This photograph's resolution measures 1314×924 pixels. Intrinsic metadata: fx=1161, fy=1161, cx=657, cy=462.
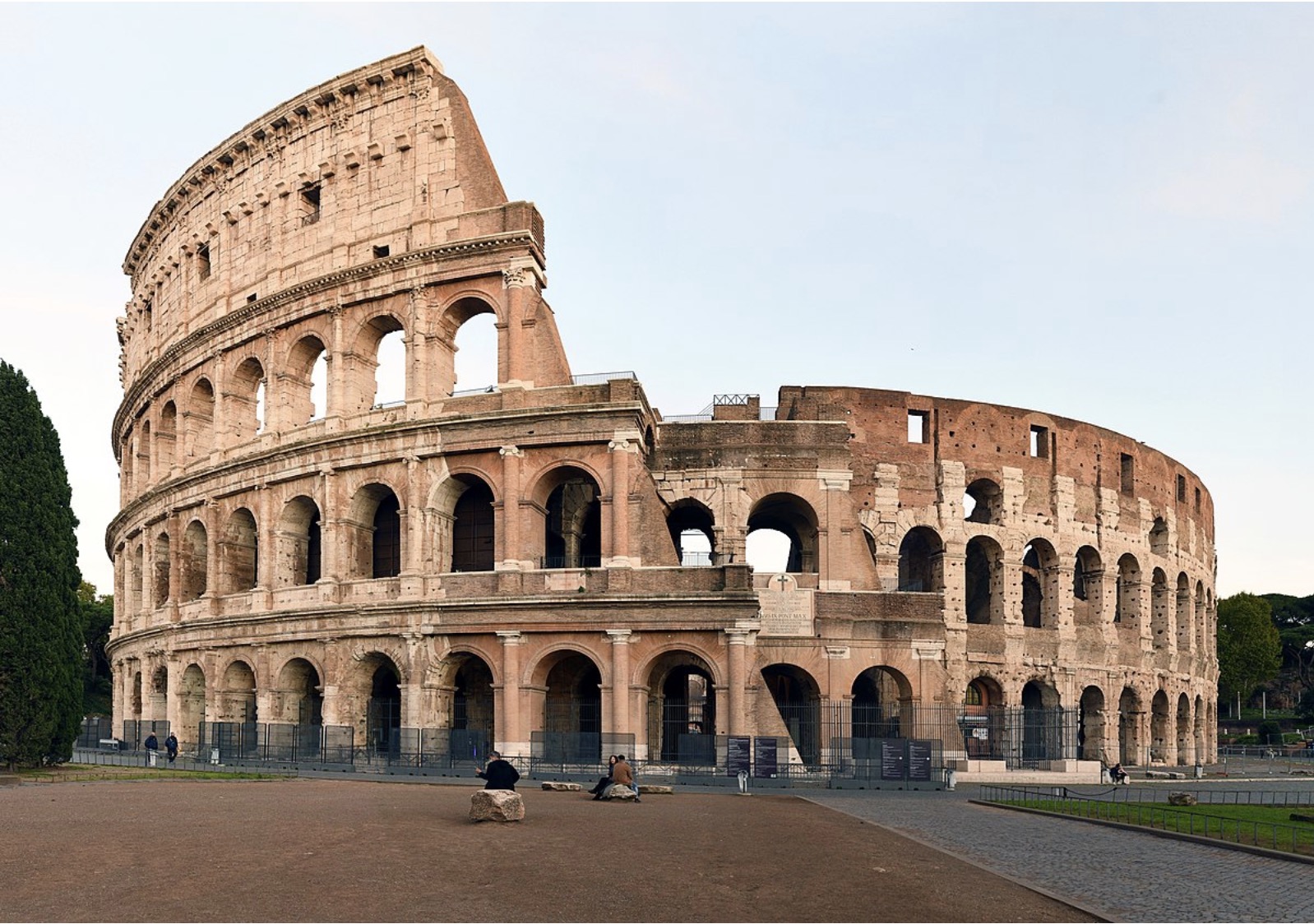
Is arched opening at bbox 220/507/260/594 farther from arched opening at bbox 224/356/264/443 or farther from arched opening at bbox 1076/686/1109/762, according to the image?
arched opening at bbox 1076/686/1109/762

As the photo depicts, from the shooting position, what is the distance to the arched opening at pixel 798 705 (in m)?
28.2

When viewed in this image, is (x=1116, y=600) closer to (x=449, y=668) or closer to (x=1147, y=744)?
(x=1147, y=744)

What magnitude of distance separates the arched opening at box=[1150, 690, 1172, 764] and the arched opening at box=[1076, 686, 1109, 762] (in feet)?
14.6

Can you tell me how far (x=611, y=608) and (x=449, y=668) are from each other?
4874 mm

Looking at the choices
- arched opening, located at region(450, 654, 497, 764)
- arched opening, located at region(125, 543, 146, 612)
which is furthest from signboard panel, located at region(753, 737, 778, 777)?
arched opening, located at region(125, 543, 146, 612)

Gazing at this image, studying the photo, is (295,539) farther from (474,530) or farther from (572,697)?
(572,697)

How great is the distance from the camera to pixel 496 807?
14.7 meters

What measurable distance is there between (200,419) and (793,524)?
19.3m

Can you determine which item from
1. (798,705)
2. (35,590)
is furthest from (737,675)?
(35,590)

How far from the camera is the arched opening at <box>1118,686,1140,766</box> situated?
40312 millimetres

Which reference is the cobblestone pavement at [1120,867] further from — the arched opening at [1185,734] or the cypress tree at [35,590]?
the arched opening at [1185,734]

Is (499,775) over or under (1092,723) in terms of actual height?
over

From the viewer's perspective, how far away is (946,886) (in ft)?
34.8

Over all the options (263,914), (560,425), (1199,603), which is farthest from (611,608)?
(1199,603)
